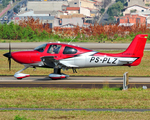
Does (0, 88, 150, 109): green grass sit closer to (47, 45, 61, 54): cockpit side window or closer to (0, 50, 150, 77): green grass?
(47, 45, 61, 54): cockpit side window

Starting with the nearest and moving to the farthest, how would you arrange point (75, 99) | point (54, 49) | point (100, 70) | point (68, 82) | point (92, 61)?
point (75, 99) < point (68, 82) < point (54, 49) < point (92, 61) < point (100, 70)

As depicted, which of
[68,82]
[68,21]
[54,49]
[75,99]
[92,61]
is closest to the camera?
[75,99]

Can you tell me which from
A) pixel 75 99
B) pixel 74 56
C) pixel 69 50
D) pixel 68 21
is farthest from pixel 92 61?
pixel 68 21

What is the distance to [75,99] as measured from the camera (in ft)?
43.3

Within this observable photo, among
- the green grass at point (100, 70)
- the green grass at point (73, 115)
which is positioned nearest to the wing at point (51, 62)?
the green grass at point (100, 70)

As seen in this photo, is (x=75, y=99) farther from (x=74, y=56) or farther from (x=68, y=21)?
(x=68, y=21)

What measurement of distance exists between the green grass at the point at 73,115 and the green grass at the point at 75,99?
3.33 feet

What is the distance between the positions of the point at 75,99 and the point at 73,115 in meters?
2.62

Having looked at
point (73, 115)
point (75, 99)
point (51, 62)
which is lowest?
point (75, 99)

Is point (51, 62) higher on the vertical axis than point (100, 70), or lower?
higher

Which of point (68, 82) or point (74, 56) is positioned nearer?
point (68, 82)

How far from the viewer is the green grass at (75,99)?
39.8 ft

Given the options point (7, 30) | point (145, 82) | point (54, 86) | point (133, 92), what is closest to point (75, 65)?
point (54, 86)

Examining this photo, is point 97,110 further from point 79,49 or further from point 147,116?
point 79,49
